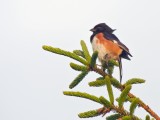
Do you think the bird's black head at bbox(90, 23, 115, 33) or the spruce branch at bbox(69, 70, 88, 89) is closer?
the spruce branch at bbox(69, 70, 88, 89)

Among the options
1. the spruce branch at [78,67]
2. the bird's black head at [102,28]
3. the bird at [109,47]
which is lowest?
the spruce branch at [78,67]

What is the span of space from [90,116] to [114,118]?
402 mm

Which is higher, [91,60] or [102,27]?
[102,27]

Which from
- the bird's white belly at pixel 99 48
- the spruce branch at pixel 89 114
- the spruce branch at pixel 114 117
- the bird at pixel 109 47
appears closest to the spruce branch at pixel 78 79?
the spruce branch at pixel 114 117

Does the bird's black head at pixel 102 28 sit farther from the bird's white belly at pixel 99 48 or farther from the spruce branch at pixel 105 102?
the spruce branch at pixel 105 102

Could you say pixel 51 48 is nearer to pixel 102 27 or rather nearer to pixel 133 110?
pixel 133 110

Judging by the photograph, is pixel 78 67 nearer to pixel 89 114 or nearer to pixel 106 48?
pixel 89 114

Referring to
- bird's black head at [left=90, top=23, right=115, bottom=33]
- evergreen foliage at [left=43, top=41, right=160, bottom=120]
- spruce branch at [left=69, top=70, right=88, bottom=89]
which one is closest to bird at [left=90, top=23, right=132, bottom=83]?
bird's black head at [left=90, top=23, right=115, bottom=33]

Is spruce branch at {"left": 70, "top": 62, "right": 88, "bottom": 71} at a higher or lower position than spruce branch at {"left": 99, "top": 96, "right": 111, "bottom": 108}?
higher

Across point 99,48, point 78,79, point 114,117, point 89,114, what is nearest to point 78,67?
point 78,79

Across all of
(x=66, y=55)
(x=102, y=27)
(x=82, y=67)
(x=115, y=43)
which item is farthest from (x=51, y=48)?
(x=102, y=27)

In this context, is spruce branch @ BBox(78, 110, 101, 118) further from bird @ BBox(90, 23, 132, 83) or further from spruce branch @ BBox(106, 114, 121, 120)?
bird @ BBox(90, 23, 132, 83)

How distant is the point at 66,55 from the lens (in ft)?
15.1

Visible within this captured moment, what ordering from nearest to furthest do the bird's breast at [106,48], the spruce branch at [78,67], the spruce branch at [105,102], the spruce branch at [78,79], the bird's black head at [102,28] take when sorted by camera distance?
the spruce branch at [105,102], the spruce branch at [78,67], the spruce branch at [78,79], the bird's breast at [106,48], the bird's black head at [102,28]
